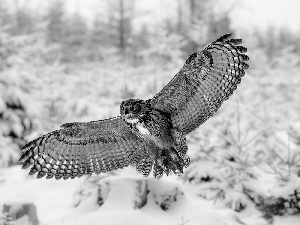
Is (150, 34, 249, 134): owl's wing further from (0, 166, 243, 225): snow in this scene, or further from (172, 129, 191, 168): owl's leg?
(0, 166, 243, 225): snow

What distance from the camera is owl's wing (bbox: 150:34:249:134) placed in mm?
2744

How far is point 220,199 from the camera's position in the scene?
430 cm

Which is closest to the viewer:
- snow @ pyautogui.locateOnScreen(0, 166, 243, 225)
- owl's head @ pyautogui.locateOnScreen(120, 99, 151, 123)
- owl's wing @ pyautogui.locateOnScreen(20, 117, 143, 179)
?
owl's head @ pyautogui.locateOnScreen(120, 99, 151, 123)

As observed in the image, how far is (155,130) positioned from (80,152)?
2.58ft

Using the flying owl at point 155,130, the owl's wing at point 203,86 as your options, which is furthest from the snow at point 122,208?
the owl's wing at point 203,86

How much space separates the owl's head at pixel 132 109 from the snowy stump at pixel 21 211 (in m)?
1.93

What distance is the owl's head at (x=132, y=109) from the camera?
2506mm

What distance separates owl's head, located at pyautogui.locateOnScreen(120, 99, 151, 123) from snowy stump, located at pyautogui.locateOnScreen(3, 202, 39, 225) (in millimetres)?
1933

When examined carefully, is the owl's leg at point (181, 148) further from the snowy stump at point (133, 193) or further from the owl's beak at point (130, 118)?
the snowy stump at point (133, 193)

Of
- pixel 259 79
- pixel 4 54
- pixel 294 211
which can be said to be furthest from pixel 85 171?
pixel 259 79

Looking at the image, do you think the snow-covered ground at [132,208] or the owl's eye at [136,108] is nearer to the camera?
the owl's eye at [136,108]

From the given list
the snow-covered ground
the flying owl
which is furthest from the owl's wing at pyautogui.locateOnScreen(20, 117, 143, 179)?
the snow-covered ground

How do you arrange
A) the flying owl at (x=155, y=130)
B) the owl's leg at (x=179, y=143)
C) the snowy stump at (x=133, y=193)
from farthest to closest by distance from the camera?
the snowy stump at (x=133, y=193) < the owl's leg at (x=179, y=143) < the flying owl at (x=155, y=130)

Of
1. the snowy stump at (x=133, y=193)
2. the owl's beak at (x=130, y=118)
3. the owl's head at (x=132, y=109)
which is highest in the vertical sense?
the owl's head at (x=132, y=109)
